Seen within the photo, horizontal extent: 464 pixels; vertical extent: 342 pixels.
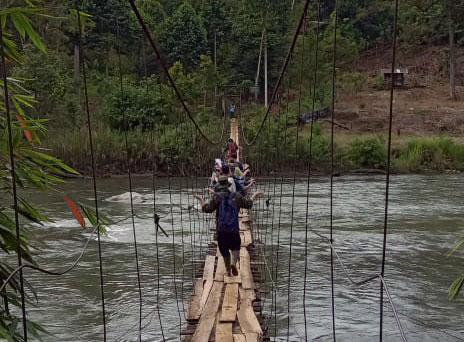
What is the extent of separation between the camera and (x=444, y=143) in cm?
1747

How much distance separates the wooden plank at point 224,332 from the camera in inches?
124

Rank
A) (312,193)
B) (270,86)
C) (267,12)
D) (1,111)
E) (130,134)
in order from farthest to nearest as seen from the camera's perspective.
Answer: (270,86) → (267,12) → (130,134) → (312,193) → (1,111)

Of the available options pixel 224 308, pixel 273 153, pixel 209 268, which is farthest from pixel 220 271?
pixel 273 153

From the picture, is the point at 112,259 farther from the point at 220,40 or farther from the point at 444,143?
the point at 220,40

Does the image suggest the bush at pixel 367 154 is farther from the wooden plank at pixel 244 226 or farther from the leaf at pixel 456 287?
the leaf at pixel 456 287

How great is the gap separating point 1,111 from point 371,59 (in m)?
24.4

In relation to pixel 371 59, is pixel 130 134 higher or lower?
lower

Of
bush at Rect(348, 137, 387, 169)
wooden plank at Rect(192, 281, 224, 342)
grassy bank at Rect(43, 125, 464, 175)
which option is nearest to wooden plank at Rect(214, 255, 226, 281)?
wooden plank at Rect(192, 281, 224, 342)

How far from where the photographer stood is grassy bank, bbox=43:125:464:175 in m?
16.1

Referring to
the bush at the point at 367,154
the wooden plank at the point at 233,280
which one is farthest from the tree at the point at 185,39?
the wooden plank at the point at 233,280

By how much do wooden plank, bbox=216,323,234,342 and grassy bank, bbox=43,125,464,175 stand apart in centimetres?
1251

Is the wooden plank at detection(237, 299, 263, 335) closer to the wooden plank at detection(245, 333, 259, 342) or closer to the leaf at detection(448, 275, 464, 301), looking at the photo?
the wooden plank at detection(245, 333, 259, 342)

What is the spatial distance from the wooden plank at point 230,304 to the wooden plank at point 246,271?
0.09m

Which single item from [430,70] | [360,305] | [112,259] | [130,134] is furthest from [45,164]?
[430,70]
